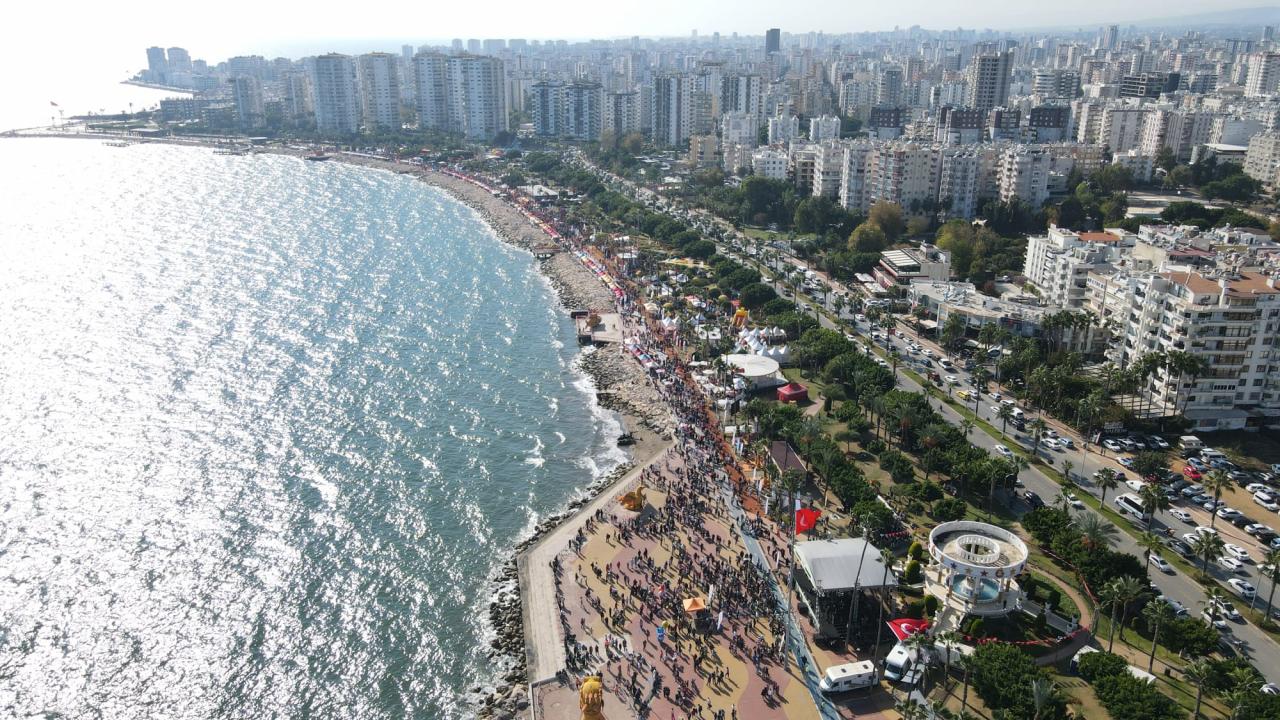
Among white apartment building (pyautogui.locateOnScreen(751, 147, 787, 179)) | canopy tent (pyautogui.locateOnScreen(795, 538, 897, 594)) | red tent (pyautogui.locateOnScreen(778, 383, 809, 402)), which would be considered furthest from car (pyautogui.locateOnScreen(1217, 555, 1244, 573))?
white apartment building (pyautogui.locateOnScreen(751, 147, 787, 179))

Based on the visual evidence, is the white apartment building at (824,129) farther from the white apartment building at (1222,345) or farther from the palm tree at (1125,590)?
the palm tree at (1125,590)

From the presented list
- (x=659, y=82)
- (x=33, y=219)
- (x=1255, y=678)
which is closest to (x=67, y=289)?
(x=33, y=219)

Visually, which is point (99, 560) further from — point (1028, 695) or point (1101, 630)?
point (1101, 630)

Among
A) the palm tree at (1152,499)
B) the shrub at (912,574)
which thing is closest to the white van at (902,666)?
the shrub at (912,574)

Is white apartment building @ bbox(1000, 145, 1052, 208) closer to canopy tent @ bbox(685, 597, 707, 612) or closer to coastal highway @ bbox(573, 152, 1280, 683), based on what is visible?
coastal highway @ bbox(573, 152, 1280, 683)

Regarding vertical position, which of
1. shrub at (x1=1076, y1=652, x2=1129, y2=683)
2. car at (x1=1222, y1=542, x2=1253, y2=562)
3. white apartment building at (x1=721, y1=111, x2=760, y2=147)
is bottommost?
car at (x1=1222, y1=542, x2=1253, y2=562)

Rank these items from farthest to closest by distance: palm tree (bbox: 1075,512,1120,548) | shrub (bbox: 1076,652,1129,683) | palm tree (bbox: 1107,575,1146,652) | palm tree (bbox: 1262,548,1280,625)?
palm tree (bbox: 1075,512,1120,548), palm tree (bbox: 1262,548,1280,625), palm tree (bbox: 1107,575,1146,652), shrub (bbox: 1076,652,1129,683)

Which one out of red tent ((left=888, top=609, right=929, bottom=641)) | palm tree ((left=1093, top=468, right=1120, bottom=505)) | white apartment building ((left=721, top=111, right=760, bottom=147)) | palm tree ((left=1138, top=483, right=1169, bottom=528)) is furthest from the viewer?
white apartment building ((left=721, top=111, right=760, bottom=147))
